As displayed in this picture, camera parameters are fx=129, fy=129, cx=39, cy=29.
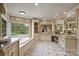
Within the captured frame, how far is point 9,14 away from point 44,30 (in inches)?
26.3

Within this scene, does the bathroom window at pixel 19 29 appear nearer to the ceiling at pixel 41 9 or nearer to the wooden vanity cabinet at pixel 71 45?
the ceiling at pixel 41 9

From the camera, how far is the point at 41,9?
84.4 inches

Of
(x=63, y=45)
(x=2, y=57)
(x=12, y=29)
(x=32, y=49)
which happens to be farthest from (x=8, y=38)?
(x=63, y=45)

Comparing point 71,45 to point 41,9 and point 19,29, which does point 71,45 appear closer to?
point 41,9

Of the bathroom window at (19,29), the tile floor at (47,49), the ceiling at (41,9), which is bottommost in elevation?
the tile floor at (47,49)

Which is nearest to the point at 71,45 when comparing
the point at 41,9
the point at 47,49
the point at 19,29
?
the point at 47,49

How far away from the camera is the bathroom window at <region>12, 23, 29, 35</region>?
7.01ft

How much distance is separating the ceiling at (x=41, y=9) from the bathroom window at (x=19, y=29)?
17cm

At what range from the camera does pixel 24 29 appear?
2.20 meters

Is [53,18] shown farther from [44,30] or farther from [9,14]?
[9,14]

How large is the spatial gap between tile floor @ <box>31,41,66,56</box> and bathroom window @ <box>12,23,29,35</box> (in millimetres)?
343

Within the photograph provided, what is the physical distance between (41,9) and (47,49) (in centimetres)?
69

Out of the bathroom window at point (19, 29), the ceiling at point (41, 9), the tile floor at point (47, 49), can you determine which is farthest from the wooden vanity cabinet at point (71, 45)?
the bathroom window at point (19, 29)

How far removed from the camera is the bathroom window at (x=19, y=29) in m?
2.14
